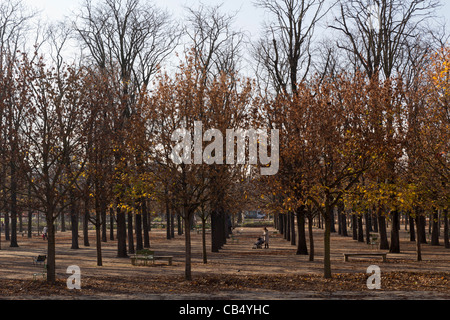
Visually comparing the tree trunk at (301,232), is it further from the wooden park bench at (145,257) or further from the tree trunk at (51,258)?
the tree trunk at (51,258)

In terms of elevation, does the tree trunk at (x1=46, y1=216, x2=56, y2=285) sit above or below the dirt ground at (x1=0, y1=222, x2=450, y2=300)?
above

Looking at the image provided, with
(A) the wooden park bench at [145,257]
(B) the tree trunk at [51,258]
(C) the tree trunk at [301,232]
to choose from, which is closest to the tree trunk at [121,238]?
(A) the wooden park bench at [145,257]

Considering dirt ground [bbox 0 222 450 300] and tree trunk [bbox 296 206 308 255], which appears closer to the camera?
dirt ground [bbox 0 222 450 300]

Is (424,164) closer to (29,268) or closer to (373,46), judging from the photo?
(373,46)

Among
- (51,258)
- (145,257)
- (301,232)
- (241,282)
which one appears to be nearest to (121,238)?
(145,257)

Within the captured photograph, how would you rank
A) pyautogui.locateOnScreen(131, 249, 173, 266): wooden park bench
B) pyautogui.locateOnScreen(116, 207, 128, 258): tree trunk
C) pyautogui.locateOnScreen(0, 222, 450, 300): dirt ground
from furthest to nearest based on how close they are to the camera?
pyautogui.locateOnScreen(116, 207, 128, 258): tree trunk
pyautogui.locateOnScreen(131, 249, 173, 266): wooden park bench
pyautogui.locateOnScreen(0, 222, 450, 300): dirt ground

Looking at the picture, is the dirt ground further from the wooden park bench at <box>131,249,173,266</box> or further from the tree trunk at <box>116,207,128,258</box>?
the tree trunk at <box>116,207,128,258</box>

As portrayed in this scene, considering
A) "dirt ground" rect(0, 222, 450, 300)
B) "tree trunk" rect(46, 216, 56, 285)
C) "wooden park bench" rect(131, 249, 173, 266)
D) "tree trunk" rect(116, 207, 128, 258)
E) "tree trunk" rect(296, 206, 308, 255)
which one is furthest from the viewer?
"tree trunk" rect(116, 207, 128, 258)

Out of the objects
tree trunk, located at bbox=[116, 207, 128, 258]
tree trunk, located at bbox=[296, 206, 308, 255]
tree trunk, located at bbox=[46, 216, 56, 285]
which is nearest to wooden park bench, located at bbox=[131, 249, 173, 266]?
tree trunk, located at bbox=[116, 207, 128, 258]

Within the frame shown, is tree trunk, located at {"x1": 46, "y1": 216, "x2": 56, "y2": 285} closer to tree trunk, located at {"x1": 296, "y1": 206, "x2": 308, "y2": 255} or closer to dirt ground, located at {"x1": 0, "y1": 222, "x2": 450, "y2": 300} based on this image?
dirt ground, located at {"x1": 0, "y1": 222, "x2": 450, "y2": 300}

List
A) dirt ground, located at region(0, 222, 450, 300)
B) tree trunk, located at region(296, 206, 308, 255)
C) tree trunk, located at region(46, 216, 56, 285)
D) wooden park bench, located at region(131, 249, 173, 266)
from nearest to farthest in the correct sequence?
1. dirt ground, located at region(0, 222, 450, 300)
2. tree trunk, located at region(46, 216, 56, 285)
3. wooden park bench, located at region(131, 249, 173, 266)
4. tree trunk, located at region(296, 206, 308, 255)

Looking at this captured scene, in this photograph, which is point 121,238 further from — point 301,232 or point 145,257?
point 301,232
